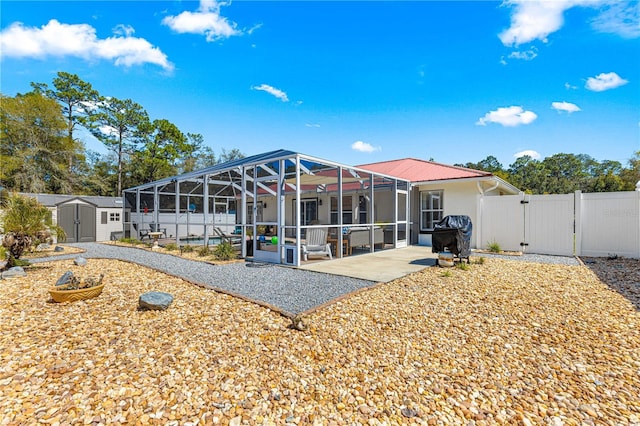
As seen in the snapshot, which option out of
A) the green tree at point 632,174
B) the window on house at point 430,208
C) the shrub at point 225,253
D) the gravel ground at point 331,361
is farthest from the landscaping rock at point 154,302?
the green tree at point 632,174

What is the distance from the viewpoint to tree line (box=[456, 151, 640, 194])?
39.8 metres

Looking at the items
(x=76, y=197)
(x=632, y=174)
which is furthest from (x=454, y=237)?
(x=632, y=174)

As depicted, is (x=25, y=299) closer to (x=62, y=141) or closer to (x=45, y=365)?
(x=45, y=365)

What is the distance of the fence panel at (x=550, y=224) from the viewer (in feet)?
31.2

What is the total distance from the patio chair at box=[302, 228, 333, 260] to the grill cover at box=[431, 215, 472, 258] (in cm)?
321

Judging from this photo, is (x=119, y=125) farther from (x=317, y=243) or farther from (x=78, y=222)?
(x=317, y=243)

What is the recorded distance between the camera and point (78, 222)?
14.9 m

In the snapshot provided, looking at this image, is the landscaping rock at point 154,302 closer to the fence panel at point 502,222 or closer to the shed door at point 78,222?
the fence panel at point 502,222

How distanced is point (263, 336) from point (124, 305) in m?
2.67

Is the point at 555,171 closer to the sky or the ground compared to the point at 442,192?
closer to the sky

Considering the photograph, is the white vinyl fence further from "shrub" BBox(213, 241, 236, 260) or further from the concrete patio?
"shrub" BBox(213, 241, 236, 260)

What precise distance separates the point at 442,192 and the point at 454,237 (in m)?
5.21

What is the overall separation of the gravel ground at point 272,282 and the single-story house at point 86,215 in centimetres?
1001

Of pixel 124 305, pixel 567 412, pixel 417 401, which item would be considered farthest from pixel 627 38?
pixel 124 305
